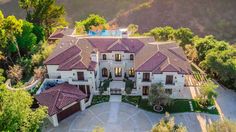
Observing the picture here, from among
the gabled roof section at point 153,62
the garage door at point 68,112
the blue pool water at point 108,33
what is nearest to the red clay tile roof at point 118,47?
the blue pool water at point 108,33

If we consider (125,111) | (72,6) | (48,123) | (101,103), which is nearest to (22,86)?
(48,123)

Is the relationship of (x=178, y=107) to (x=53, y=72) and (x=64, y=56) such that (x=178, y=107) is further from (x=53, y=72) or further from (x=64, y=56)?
(x=53, y=72)

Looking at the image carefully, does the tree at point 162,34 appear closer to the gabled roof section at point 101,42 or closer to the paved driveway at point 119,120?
the gabled roof section at point 101,42

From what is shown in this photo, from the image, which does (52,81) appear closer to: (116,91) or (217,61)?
(116,91)

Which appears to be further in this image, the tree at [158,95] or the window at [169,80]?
the window at [169,80]

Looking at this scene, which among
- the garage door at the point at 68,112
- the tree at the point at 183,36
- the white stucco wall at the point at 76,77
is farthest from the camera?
the tree at the point at 183,36

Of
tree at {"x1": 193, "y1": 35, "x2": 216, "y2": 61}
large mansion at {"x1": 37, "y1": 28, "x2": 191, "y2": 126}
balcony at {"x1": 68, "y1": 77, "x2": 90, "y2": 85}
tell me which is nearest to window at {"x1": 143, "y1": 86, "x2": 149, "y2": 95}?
large mansion at {"x1": 37, "y1": 28, "x2": 191, "y2": 126}

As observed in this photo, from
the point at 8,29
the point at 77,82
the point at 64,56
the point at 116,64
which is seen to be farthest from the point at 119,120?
the point at 8,29
